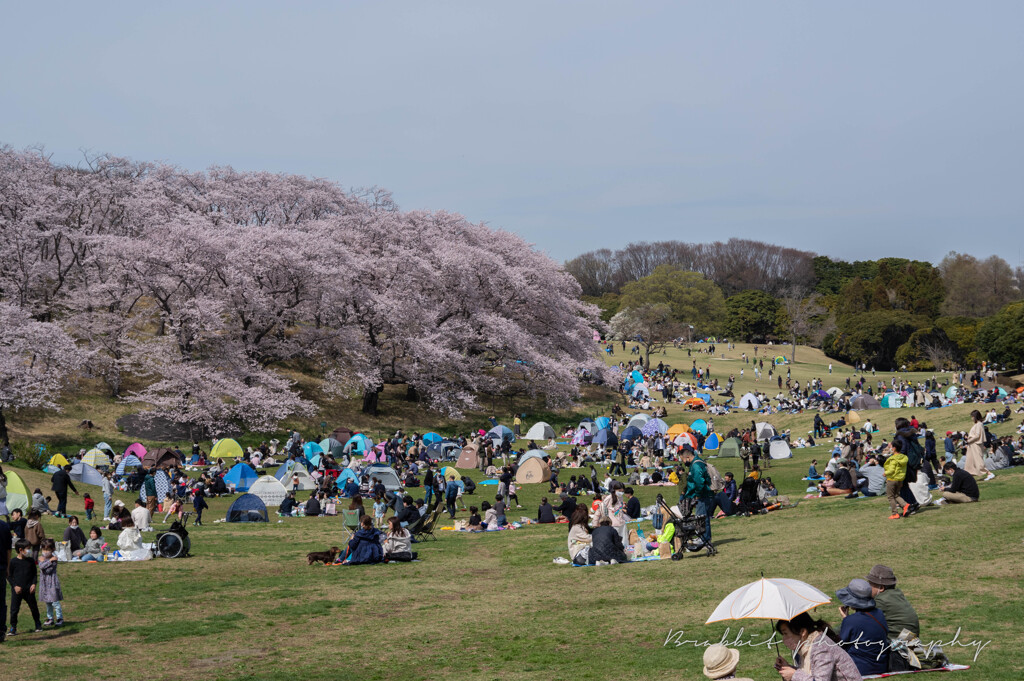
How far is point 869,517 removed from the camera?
55.5 feet

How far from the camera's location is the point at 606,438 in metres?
42.6

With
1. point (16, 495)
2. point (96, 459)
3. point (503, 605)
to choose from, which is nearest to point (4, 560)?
point (503, 605)

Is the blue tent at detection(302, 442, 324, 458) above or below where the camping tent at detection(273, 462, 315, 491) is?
above

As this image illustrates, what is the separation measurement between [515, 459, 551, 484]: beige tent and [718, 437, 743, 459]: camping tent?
9.97 metres

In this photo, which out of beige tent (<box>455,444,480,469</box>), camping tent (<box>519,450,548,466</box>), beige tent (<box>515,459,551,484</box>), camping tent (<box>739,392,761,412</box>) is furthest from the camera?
camping tent (<box>739,392,761,412</box>)

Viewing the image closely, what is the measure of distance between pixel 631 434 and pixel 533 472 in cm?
1292

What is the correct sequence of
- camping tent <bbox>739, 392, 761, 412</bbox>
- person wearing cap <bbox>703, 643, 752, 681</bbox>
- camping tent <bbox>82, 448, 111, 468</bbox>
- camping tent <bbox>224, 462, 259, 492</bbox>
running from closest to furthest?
person wearing cap <bbox>703, 643, 752, 681</bbox> → camping tent <bbox>224, 462, 259, 492</bbox> → camping tent <bbox>82, 448, 111, 468</bbox> → camping tent <bbox>739, 392, 761, 412</bbox>

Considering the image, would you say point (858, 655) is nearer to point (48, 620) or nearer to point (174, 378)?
point (48, 620)

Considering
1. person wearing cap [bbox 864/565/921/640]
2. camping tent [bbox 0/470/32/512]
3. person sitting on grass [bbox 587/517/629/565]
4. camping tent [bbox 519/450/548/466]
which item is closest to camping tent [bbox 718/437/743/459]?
camping tent [bbox 519/450/548/466]

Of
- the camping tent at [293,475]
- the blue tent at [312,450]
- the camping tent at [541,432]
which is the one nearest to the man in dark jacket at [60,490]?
the camping tent at [293,475]

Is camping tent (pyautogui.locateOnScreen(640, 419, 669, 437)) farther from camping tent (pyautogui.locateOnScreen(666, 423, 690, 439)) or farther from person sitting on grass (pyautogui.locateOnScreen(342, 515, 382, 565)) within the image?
person sitting on grass (pyautogui.locateOnScreen(342, 515, 382, 565))

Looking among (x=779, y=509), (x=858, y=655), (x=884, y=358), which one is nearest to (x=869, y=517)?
(x=779, y=509)

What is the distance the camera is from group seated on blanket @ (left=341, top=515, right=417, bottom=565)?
17594 millimetres

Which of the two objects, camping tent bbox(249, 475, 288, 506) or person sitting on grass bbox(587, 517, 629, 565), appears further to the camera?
camping tent bbox(249, 475, 288, 506)
